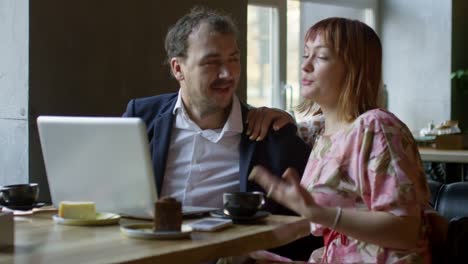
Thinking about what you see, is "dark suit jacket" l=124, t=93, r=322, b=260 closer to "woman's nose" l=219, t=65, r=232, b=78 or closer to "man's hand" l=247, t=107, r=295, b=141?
"man's hand" l=247, t=107, r=295, b=141

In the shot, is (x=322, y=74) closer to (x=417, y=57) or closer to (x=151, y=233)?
(x=151, y=233)

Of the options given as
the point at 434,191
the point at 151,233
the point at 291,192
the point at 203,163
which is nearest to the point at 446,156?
the point at 434,191

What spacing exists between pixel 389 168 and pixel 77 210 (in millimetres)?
819

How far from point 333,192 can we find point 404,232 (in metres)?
0.22

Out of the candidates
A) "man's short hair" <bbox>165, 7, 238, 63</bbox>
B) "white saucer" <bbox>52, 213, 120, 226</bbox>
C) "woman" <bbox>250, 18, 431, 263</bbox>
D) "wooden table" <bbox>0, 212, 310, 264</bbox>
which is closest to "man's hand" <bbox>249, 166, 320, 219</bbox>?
"woman" <bbox>250, 18, 431, 263</bbox>

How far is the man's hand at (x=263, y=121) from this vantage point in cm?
249

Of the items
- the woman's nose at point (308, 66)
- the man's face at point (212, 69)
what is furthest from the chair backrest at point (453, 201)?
the man's face at point (212, 69)

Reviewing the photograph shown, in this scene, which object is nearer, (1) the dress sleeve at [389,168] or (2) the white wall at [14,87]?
(1) the dress sleeve at [389,168]

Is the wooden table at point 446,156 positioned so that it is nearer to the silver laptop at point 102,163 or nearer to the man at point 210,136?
the man at point 210,136

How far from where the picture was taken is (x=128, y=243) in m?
1.74

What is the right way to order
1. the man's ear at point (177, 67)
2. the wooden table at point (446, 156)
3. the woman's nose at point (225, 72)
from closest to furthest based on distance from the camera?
the woman's nose at point (225, 72)
the man's ear at point (177, 67)
the wooden table at point (446, 156)

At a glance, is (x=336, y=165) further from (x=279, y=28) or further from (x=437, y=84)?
(x=437, y=84)

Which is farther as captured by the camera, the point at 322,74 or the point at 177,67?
the point at 177,67

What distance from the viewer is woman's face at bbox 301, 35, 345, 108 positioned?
207cm
